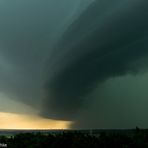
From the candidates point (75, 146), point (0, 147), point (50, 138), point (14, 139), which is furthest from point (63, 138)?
point (14, 139)

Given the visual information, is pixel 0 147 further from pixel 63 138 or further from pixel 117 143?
pixel 117 143

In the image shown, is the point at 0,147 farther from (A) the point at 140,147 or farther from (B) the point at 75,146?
(A) the point at 140,147

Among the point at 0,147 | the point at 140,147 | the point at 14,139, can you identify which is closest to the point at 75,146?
the point at 140,147

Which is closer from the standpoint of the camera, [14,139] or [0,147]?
[0,147]

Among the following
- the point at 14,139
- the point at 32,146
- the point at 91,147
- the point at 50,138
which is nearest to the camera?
the point at 91,147

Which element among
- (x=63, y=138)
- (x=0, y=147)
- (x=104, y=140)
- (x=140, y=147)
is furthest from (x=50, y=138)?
(x=140, y=147)

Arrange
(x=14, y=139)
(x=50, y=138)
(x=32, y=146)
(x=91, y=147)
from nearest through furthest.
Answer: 1. (x=91, y=147)
2. (x=32, y=146)
3. (x=50, y=138)
4. (x=14, y=139)

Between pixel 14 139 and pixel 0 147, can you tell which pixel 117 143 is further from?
pixel 14 139
